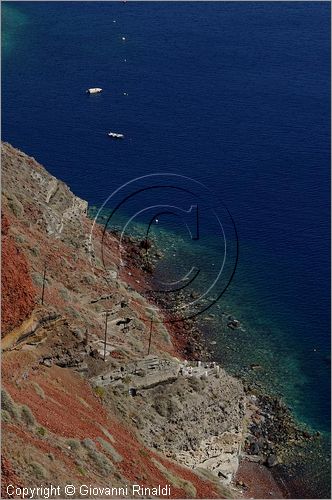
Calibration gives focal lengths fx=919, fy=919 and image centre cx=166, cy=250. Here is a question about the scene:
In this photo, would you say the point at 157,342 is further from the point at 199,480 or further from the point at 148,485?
the point at 148,485

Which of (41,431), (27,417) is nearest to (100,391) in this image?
(41,431)

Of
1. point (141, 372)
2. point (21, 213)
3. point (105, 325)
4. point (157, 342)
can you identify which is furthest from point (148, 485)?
point (21, 213)

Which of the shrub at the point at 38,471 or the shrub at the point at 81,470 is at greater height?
the shrub at the point at 38,471

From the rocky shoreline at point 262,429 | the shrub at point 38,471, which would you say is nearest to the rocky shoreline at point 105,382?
the shrub at point 38,471

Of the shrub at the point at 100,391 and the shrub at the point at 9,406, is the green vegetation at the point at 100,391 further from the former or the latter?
the shrub at the point at 9,406

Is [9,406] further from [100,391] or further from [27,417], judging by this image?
[100,391]

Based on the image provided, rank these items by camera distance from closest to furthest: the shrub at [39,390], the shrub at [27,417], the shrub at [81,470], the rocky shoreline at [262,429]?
the shrub at [81,470], the shrub at [27,417], the shrub at [39,390], the rocky shoreline at [262,429]

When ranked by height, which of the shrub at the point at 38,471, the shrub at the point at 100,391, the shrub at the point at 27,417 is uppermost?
the shrub at the point at 100,391
